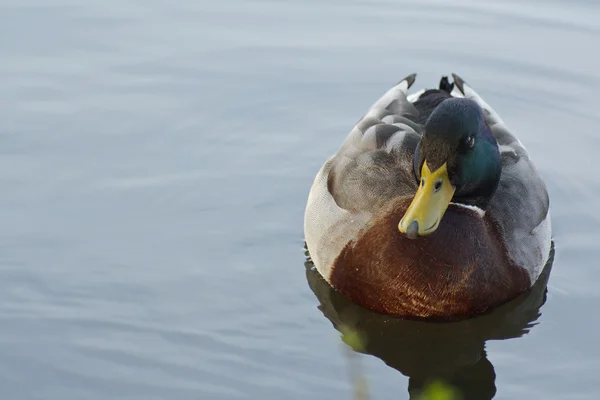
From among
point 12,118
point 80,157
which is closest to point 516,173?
point 80,157

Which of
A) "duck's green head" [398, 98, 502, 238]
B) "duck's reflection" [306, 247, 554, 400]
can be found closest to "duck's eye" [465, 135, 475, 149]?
"duck's green head" [398, 98, 502, 238]

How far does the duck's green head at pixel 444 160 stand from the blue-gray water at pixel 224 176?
0.71 meters

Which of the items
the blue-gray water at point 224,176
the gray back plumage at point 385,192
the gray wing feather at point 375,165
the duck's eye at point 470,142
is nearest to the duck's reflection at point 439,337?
the blue-gray water at point 224,176

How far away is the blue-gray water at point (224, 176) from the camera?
5609mm

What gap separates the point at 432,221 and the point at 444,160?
1.08 feet

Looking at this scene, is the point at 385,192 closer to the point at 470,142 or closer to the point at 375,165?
the point at 375,165

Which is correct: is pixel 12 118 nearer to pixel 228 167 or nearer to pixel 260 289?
pixel 228 167

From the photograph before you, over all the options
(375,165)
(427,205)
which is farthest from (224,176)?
(427,205)

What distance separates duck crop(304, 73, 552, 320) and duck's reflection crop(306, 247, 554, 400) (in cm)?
6

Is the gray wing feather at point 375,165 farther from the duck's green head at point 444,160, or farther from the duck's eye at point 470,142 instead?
the duck's eye at point 470,142

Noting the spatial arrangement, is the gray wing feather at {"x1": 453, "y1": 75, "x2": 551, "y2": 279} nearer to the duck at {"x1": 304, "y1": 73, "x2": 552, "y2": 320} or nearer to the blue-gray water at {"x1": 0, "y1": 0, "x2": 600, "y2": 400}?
the duck at {"x1": 304, "y1": 73, "x2": 552, "y2": 320}

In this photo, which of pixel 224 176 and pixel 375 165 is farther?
pixel 224 176

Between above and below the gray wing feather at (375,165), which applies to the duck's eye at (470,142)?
above

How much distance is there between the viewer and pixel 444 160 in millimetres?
5809
